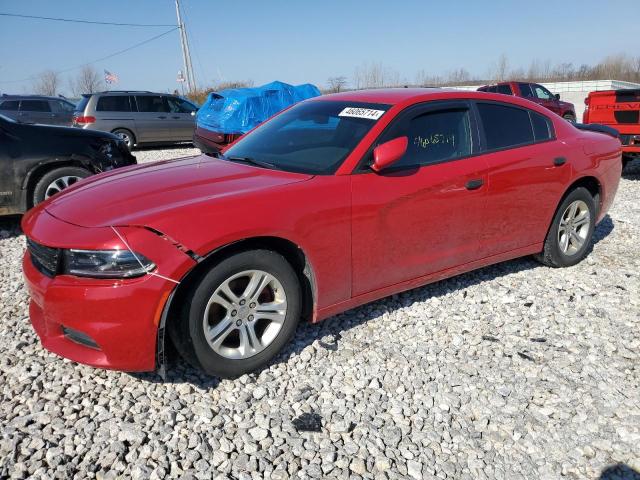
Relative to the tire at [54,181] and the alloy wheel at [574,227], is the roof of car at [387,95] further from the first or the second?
the tire at [54,181]

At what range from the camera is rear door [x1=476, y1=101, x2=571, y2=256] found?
3.82 m

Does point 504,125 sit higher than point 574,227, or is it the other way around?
point 504,125

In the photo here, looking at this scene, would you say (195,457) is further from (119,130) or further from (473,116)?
(119,130)

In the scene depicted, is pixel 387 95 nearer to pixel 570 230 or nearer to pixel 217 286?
pixel 217 286

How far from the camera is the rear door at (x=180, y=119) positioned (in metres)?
14.4

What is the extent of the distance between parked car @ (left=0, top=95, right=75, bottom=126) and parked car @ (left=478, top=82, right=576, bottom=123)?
47.2ft

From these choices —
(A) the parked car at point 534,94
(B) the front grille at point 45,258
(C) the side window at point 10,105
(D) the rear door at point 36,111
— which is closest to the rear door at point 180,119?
(D) the rear door at point 36,111

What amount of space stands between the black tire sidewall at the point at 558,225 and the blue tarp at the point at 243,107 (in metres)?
7.60

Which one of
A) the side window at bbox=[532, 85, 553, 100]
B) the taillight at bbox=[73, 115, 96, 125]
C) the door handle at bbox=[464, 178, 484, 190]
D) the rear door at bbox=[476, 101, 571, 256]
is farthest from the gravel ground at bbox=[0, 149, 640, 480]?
the side window at bbox=[532, 85, 553, 100]

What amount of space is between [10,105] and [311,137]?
16.6 metres

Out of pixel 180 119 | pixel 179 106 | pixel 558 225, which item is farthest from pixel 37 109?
pixel 558 225

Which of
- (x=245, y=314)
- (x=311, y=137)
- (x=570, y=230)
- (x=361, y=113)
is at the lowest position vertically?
(x=570, y=230)

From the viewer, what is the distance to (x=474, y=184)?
362cm

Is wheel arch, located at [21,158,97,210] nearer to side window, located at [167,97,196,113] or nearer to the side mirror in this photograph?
the side mirror
